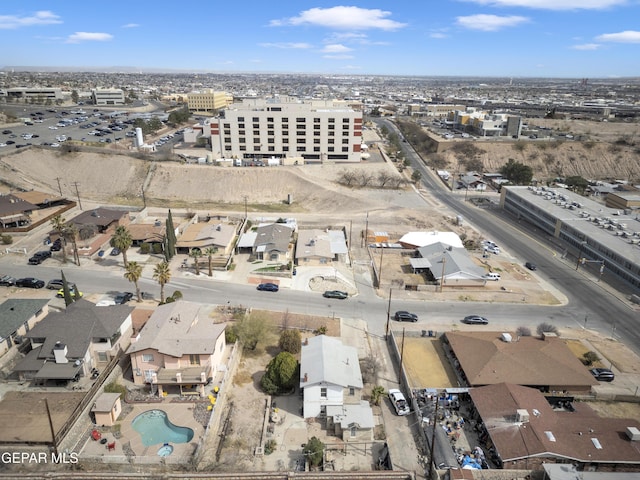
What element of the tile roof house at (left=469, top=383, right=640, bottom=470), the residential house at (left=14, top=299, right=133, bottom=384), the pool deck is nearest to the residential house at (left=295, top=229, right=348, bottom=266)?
the residential house at (left=14, top=299, right=133, bottom=384)

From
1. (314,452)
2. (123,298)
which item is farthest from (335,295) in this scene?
(123,298)

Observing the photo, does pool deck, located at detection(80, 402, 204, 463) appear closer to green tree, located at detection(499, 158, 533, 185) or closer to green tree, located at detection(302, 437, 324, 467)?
green tree, located at detection(302, 437, 324, 467)

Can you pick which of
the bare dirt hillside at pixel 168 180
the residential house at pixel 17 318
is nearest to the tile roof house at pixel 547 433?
the residential house at pixel 17 318

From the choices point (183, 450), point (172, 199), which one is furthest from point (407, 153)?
point (183, 450)

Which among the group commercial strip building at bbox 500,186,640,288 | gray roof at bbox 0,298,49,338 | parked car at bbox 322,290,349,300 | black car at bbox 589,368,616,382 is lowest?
black car at bbox 589,368,616,382

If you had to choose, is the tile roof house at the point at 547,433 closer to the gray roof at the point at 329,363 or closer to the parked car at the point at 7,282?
the gray roof at the point at 329,363

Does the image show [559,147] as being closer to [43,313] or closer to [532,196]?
[532,196]
